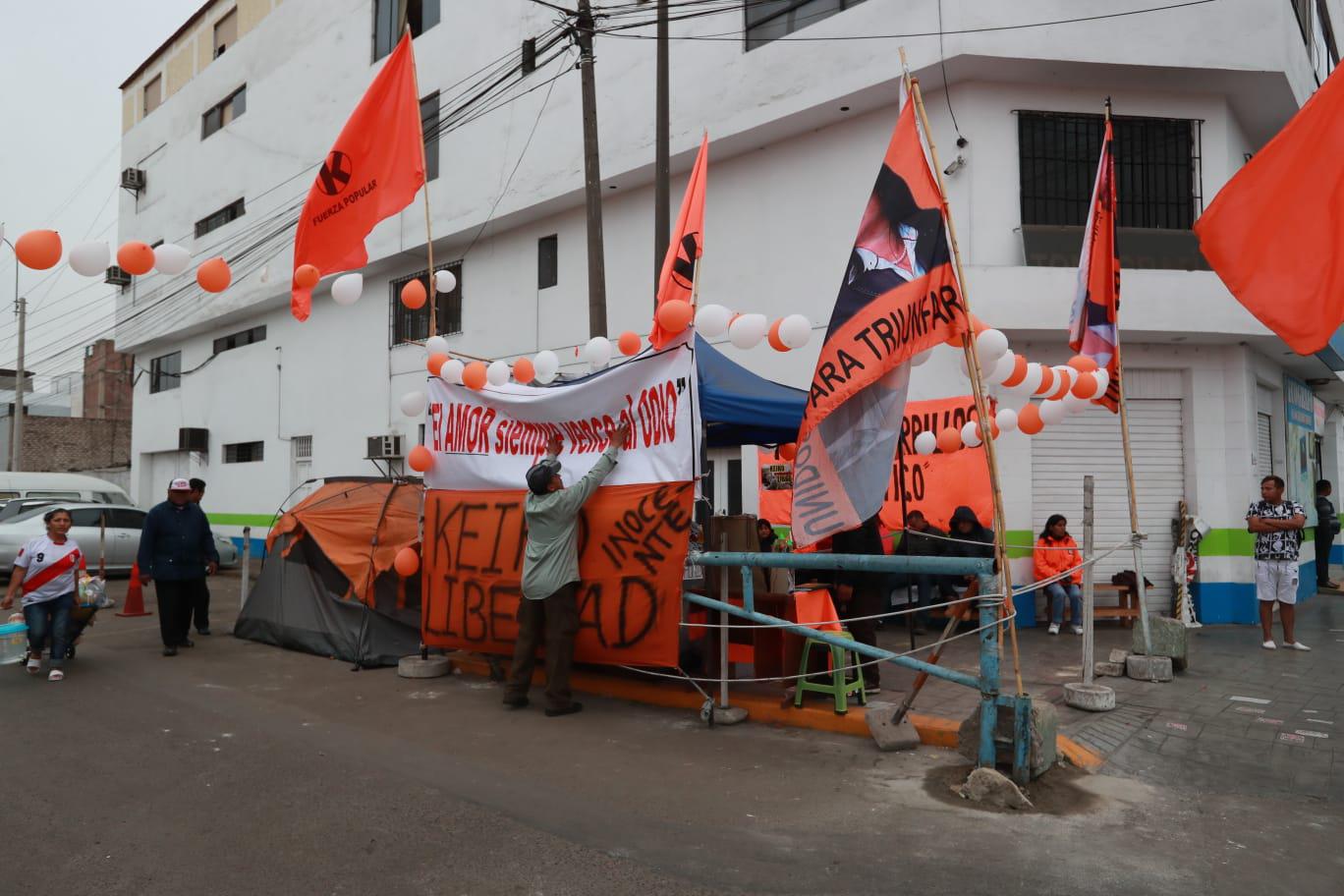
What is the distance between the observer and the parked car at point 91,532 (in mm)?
14898

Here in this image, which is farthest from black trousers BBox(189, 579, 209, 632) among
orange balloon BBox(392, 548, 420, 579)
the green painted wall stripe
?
the green painted wall stripe

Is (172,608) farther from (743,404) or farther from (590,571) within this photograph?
(743,404)

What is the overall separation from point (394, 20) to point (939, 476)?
14.8 m

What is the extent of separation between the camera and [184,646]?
9.47m

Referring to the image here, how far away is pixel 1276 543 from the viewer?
8.44 meters

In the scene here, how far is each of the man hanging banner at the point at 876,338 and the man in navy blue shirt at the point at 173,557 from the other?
270 inches

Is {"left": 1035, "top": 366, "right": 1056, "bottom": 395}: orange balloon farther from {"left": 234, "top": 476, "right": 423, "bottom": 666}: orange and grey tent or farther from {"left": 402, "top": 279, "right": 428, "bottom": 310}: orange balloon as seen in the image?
{"left": 234, "top": 476, "right": 423, "bottom": 666}: orange and grey tent

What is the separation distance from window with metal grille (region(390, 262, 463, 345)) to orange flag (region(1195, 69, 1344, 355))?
1448 centimetres

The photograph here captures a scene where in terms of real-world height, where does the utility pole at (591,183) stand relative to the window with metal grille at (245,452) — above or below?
above

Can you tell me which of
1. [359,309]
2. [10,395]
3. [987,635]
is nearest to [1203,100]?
[987,635]

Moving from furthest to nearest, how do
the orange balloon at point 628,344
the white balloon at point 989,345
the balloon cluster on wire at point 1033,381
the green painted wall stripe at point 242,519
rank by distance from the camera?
the green painted wall stripe at point 242,519, the orange balloon at point 628,344, the balloon cluster on wire at point 1033,381, the white balloon at point 989,345

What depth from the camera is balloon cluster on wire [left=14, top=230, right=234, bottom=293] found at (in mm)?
5426

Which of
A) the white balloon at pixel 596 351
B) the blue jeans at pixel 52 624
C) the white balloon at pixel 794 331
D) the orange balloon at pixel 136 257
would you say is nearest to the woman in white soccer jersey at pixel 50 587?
the blue jeans at pixel 52 624

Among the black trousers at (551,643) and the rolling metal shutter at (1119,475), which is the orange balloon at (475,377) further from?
the rolling metal shutter at (1119,475)
